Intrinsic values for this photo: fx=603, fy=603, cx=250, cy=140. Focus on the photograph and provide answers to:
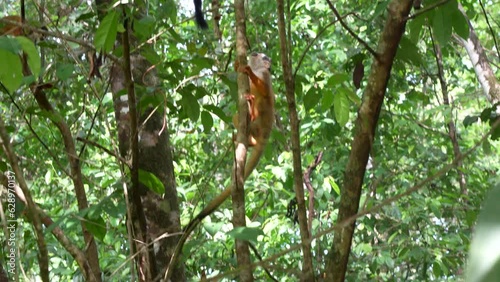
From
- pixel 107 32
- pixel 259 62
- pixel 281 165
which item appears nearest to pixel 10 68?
pixel 107 32

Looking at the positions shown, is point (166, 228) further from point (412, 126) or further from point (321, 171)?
point (412, 126)

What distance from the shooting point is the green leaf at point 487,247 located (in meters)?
0.11

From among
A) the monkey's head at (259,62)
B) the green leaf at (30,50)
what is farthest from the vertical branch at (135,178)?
the monkey's head at (259,62)

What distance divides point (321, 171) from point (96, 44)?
227cm

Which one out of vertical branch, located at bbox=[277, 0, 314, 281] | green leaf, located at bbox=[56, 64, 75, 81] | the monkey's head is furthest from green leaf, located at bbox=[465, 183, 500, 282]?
the monkey's head

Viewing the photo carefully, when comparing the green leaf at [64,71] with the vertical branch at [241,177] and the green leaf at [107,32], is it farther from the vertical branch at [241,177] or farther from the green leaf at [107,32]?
the vertical branch at [241,177]

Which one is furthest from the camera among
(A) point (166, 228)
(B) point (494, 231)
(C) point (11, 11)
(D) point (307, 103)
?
(C) point (11, 11)

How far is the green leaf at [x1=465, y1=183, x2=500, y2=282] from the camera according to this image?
11cm

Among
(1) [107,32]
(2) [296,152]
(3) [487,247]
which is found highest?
(1) [107,32]

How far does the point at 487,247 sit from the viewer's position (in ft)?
0.38

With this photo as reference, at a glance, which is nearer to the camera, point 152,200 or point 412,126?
point 152,200

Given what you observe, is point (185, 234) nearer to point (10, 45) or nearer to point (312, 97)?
point (10, 45)

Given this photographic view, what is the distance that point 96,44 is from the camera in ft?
4.06

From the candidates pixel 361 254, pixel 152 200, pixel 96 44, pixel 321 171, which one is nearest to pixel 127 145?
pixel 152 200
